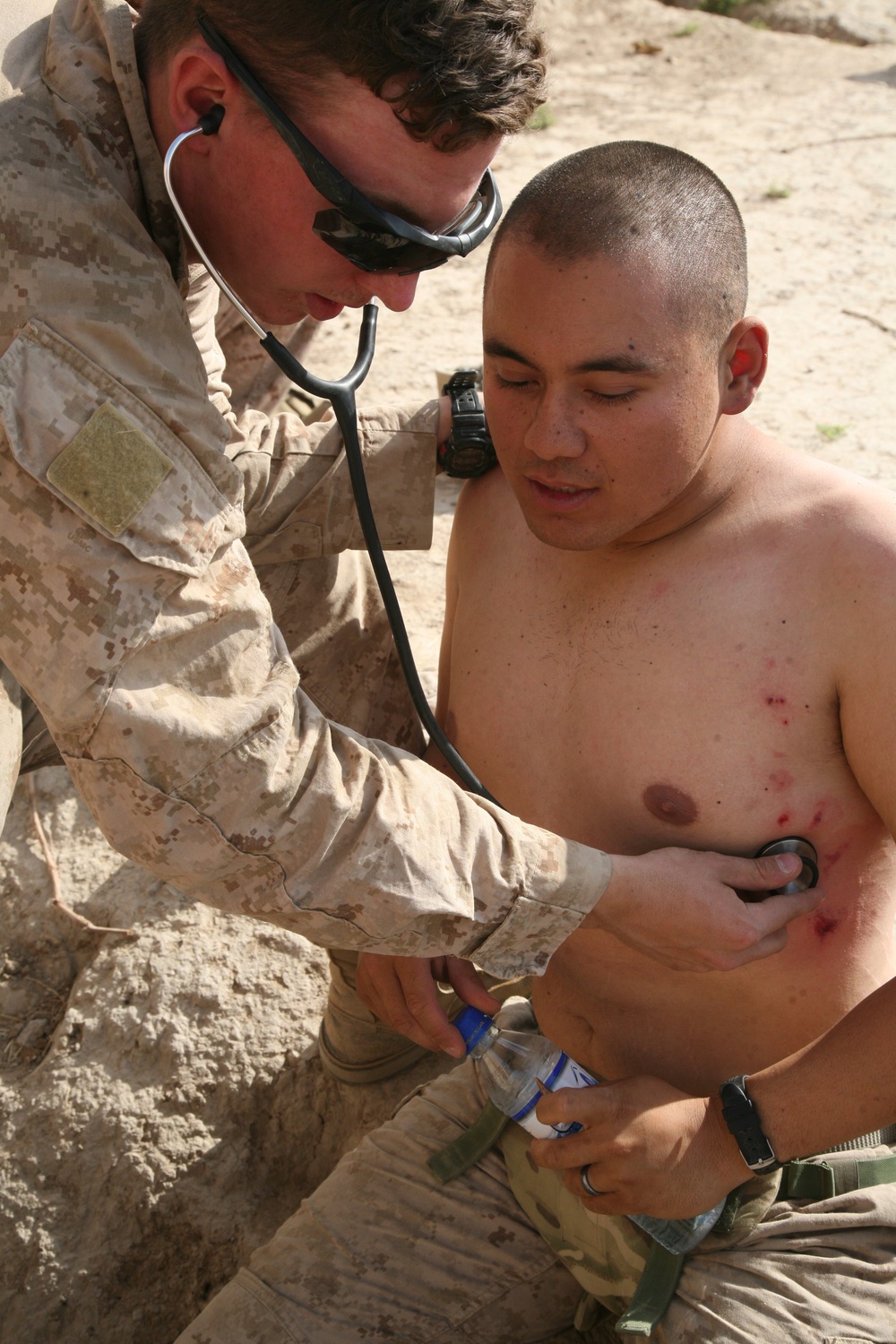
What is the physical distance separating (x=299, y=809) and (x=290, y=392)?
3.40 metres

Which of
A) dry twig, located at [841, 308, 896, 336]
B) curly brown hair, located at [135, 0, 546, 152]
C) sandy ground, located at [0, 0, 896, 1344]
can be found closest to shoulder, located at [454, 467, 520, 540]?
curly brown hair, located at [135, 0, 546, 152]

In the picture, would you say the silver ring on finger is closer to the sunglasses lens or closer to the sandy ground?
the sandy ground

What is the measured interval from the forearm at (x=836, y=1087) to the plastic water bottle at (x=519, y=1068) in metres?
0.31

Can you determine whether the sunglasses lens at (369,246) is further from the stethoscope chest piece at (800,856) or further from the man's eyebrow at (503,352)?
the stethoscope chest piece at (800,856)

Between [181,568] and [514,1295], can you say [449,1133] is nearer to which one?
[514,1295]

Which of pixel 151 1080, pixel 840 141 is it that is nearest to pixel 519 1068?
pixel 151 1080

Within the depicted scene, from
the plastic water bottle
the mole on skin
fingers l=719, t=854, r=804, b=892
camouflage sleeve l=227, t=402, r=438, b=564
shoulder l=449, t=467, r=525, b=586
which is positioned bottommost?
the plastic water bottle

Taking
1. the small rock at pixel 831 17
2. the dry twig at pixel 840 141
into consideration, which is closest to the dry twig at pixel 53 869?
the dry twig at pixel 840 141

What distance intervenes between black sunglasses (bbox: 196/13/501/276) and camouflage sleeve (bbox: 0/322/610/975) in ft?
1.18

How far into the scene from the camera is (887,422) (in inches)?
166

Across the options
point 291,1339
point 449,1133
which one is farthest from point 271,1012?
point 291,1339

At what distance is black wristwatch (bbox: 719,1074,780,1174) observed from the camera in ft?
5.91

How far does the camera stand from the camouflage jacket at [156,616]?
5.08 feet

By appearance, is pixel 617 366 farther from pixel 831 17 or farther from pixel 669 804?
pixel 831 17
